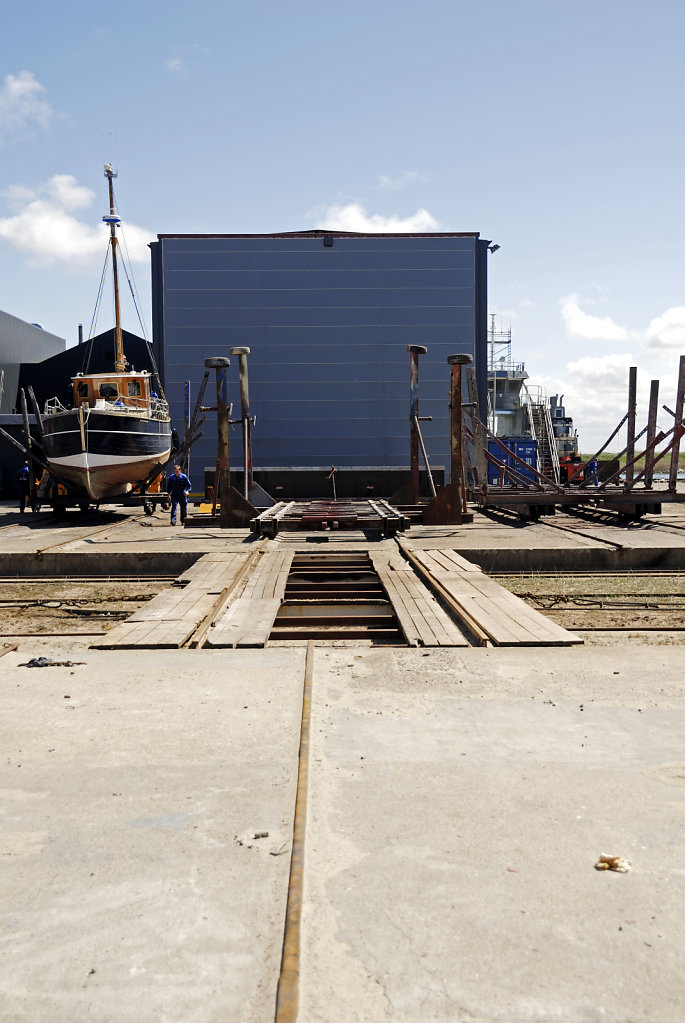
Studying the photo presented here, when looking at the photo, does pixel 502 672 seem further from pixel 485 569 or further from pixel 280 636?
pixel 485 569

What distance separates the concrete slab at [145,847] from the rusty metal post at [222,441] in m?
10.9

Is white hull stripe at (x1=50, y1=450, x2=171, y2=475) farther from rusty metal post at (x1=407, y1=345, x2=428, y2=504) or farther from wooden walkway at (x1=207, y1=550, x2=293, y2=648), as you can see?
wooden walkway at (x1=207, y1=550, x2=293, y2=648)

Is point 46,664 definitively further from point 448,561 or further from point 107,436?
point 107,436

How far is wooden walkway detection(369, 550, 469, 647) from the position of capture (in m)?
7.47

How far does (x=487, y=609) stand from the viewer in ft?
28.3

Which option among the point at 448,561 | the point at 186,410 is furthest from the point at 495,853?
the point at 186,410

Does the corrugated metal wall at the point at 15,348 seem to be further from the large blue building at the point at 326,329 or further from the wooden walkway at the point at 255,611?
the wooden walkway at the point at 255,611

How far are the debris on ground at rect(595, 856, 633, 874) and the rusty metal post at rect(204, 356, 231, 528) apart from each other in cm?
1402

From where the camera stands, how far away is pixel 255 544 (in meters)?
Result: 14.4

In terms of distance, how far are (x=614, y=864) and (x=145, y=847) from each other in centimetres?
196

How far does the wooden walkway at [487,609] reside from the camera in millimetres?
7367

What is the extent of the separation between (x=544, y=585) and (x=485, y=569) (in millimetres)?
1795

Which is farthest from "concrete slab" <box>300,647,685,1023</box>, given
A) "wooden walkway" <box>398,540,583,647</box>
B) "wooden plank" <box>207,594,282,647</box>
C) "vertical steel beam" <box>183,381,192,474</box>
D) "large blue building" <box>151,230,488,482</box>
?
"large blue building" <box>151,230,488,482</box>

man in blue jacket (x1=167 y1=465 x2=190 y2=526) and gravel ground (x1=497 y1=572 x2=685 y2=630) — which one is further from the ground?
man in blue jacket (x1=167 y1=465 x2=190 y2=526)
